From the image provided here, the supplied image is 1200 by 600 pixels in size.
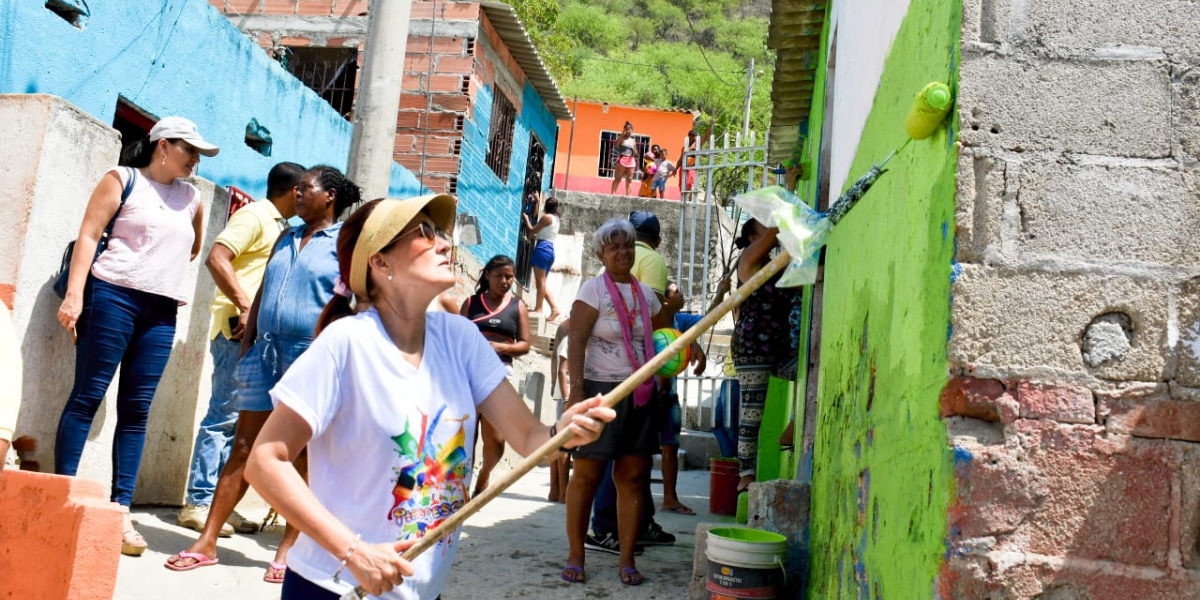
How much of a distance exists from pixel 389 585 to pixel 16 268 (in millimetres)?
3204

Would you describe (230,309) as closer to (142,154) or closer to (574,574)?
(142,154)

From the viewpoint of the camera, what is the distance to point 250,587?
4.05 metres

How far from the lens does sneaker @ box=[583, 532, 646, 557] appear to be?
5.33 meters

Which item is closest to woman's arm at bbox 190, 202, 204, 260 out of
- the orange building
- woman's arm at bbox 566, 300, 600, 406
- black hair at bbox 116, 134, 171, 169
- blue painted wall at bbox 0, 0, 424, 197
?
black hair at bbox 116, 134, 171, 169

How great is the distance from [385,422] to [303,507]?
25 cm

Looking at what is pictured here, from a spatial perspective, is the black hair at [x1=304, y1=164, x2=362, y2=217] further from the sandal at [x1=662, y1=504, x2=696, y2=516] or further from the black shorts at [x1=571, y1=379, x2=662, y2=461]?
the sandal at [x1=662, y1=504, x2=696, y2=516]

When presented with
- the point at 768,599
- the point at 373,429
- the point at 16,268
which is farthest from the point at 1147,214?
the point at 16,268

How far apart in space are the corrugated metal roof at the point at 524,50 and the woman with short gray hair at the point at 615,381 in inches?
369

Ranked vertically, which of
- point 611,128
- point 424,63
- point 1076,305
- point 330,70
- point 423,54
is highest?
point 611,128

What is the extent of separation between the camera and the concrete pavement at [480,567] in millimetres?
3992

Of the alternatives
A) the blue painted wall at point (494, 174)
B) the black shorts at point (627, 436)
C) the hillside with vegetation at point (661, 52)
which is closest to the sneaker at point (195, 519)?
the black shorts at point (627, 436)

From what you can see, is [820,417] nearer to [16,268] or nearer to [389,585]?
[389,585]

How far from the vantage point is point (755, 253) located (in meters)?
4.60

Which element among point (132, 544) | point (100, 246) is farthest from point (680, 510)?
point (100, 246)
